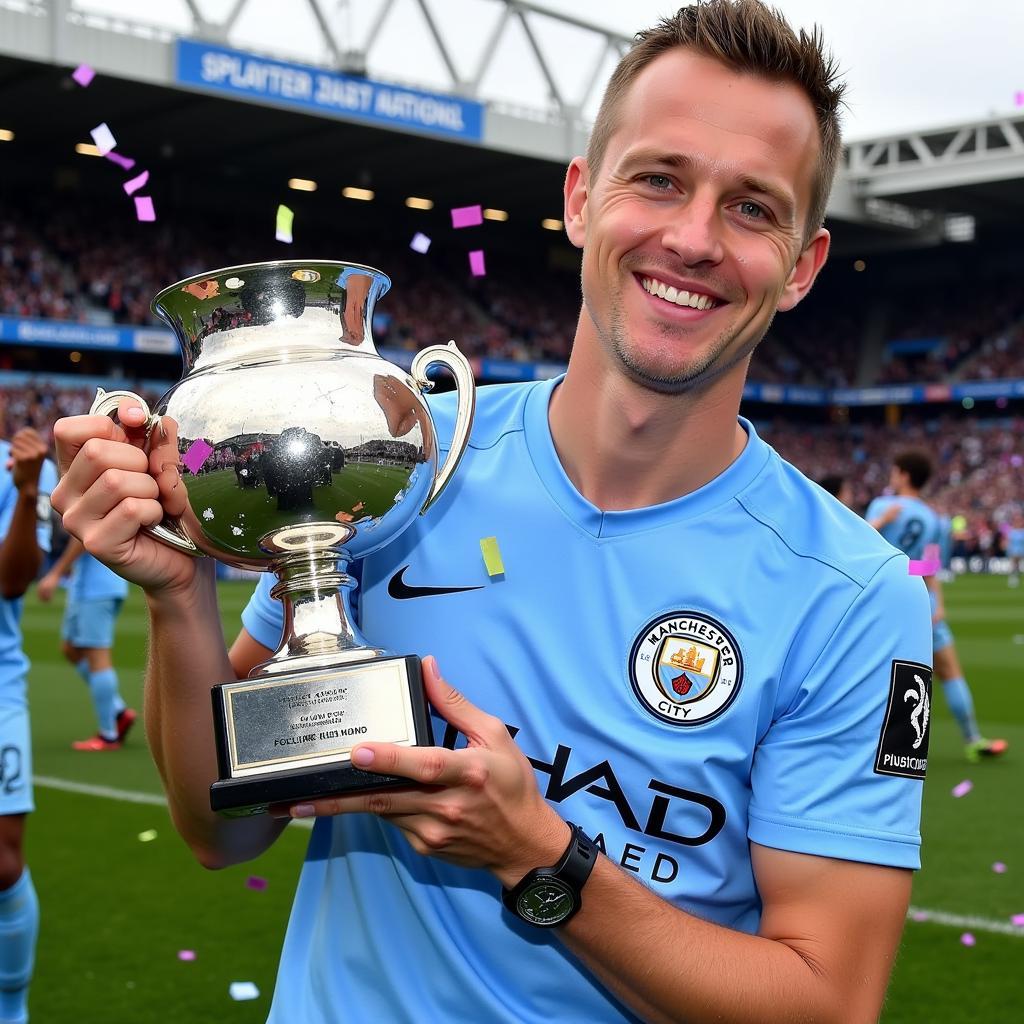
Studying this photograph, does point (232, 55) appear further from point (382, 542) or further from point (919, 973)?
point (382, 542)

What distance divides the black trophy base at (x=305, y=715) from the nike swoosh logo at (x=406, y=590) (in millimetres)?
317

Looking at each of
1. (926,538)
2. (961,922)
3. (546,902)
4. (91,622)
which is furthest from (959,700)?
(546,902)

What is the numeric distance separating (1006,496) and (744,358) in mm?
36563

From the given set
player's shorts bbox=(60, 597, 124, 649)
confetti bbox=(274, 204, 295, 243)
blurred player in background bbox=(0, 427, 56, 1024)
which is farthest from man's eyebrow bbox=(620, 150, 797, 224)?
player's shorts bbox=(60, 597, 124, 649)

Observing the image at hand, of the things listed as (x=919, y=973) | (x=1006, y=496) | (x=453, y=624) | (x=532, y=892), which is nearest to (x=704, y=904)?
(x=532, y=892)

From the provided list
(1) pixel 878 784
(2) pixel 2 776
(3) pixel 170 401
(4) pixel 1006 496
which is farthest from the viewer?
(4) pixel 1006 496

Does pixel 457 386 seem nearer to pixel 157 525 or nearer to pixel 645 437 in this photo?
pixel 645 437

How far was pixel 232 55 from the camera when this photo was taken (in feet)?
82.1

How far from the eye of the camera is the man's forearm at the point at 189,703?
159cm

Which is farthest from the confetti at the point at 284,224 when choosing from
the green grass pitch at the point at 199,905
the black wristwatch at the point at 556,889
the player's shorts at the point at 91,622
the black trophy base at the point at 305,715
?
the player's shorts at the point at 91,622

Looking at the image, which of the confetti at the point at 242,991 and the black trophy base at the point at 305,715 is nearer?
the black trophy base at the point at 305,715

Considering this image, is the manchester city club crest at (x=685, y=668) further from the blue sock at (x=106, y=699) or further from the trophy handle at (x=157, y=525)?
the blue sock at (x=106, y=699)

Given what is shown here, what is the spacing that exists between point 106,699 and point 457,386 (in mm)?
7554

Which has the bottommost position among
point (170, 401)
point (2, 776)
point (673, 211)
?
point (2, 776)
